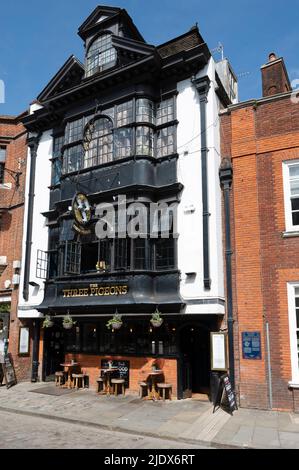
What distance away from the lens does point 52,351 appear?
1602 centimetres

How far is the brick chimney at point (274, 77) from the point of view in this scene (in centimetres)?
1405

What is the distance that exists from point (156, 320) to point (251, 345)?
112 inches

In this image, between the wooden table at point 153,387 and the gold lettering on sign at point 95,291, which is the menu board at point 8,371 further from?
the wooden table at point 153,387

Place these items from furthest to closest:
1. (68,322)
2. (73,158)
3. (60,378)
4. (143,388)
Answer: (73,158) → (60,378) → (68,322) → (143,388)

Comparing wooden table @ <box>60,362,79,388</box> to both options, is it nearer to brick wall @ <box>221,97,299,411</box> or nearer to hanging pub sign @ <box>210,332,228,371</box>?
hanging pub sign @ <box>210,332,228,371</box>

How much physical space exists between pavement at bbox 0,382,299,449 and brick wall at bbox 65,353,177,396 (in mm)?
602

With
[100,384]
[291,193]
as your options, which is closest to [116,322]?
[100,384]

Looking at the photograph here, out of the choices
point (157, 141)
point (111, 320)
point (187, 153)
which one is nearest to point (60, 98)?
point (157, 141)

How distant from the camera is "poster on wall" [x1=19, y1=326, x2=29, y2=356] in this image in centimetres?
1562

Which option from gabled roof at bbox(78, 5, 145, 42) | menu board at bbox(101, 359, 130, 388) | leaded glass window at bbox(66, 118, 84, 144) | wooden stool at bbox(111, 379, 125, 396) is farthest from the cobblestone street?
gabled roof at bbox(78, 5, 145, 42)

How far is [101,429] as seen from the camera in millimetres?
9398

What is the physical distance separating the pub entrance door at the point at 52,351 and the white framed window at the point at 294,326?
9143mm

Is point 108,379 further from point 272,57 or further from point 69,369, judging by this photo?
point 272,57
